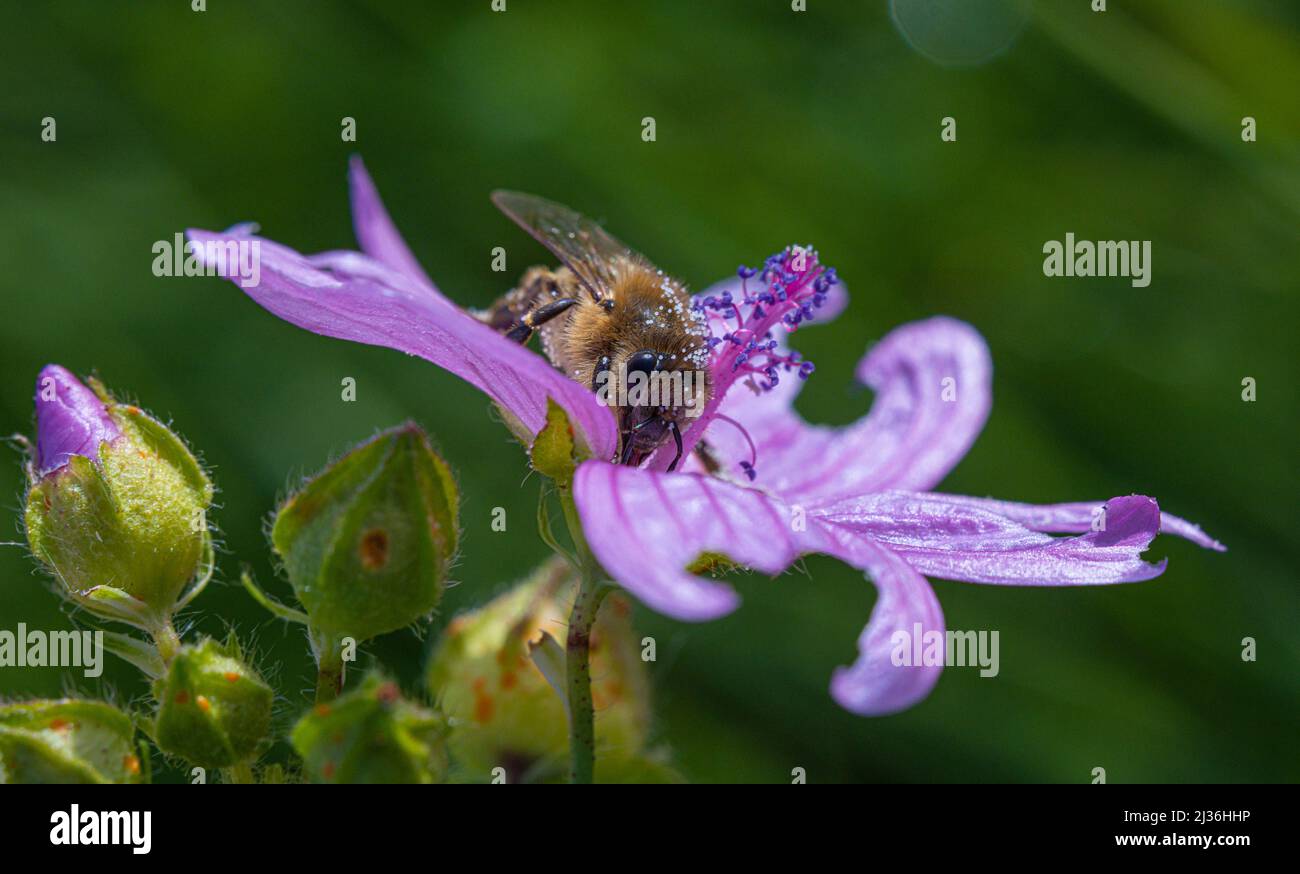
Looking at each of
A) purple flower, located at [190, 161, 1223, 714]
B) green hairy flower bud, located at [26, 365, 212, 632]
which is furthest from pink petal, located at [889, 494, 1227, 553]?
green hairy flower bud, located at [26, 365, 212, 632]

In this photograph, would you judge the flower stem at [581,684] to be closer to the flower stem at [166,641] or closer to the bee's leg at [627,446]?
the bee's leg at [627,446]

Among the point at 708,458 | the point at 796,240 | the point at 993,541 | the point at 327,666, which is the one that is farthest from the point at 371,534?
the point at 796,240

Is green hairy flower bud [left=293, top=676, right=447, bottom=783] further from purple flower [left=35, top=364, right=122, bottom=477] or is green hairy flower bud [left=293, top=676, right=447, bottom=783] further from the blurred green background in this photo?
the blurred green background
